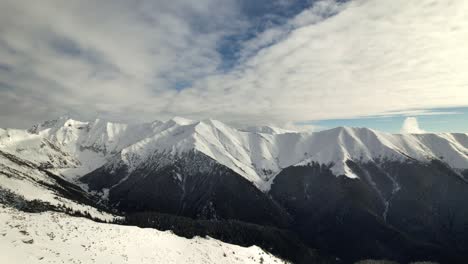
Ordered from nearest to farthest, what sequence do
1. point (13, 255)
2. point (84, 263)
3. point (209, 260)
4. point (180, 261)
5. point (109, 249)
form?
point (13, 255), point (84, 263), point (109, 249), point (180, 261), point (209, 260)

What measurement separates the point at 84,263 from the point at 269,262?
43264 mm

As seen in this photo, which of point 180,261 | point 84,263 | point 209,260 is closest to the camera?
point 84,263

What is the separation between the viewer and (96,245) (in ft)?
185

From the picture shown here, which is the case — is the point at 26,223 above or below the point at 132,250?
above

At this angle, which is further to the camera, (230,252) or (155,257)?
(230,252)

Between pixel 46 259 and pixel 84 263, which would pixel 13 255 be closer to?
pixel 46 259

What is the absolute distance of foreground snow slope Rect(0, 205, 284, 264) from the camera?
47281 mm

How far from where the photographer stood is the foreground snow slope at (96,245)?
4728 cm

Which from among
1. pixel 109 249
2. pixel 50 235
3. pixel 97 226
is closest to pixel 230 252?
pixel 109 249

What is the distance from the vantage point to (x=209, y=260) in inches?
2498

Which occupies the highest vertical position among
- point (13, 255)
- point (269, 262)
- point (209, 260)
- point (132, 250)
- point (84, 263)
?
point (13, 255)

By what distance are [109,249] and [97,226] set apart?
15.7 m

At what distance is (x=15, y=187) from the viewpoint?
149 m

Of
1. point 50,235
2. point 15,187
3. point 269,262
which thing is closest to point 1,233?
point 50,235
